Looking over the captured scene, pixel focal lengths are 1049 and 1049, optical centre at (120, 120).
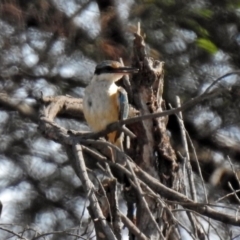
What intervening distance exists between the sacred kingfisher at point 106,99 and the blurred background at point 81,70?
58cm

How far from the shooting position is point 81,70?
532cm

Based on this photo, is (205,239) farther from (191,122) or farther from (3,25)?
(3,25)

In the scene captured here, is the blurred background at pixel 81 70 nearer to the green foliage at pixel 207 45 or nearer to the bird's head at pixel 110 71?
the green foliage at pixel 207 45

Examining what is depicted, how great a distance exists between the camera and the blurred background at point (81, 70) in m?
5.10

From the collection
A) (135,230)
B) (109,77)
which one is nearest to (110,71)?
(109,77)

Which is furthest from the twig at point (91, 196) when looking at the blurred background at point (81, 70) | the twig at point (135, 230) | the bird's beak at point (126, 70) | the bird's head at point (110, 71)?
the blurred background at point (81, 70)

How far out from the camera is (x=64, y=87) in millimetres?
5336

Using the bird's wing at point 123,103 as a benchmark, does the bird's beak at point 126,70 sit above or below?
above

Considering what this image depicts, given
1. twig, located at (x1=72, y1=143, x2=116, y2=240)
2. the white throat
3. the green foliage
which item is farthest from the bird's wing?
twig, located at (x1=72, y1=143, x2=116, y2=240)

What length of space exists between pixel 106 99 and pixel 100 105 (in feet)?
0.28

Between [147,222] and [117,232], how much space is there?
0.75 metres

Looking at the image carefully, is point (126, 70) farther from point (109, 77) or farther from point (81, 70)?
point (81, 70)

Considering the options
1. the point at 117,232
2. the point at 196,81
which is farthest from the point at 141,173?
the point at 196,81

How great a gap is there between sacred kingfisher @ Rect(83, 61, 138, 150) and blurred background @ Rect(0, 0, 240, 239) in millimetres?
575
